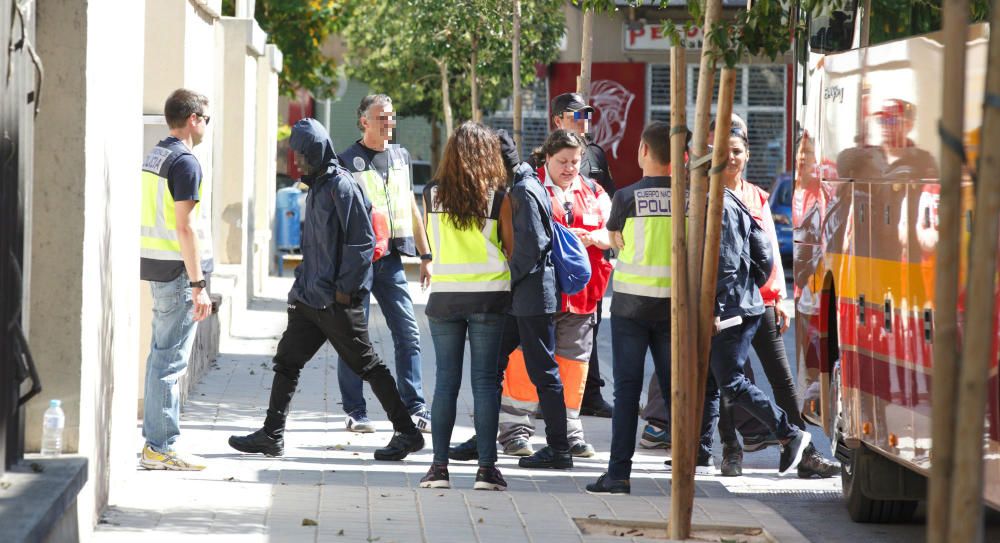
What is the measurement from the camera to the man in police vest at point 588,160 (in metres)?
10.2

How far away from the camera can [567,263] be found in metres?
8.40

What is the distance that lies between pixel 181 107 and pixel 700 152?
9.59ft

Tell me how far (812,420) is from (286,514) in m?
3.12

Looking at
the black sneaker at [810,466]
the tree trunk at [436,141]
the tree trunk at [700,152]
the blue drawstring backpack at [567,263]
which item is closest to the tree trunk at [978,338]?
the tree trunk at [700,152]

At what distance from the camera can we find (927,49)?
637 cm

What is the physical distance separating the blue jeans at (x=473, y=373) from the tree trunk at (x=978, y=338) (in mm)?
4115

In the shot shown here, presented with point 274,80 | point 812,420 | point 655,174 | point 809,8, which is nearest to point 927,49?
point 809,8

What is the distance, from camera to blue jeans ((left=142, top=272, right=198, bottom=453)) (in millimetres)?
8094

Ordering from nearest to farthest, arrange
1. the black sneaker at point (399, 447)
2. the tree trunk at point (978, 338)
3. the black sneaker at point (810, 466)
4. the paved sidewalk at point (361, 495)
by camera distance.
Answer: the tree trunk at point (978, 338) < the paved sidewalk at point (361, 495) < the black sneaker at point (399, 447) < the black sneaker at point (810, 466)

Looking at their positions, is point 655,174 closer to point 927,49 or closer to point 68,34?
point 927,49

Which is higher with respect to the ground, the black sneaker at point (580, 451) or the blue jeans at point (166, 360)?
the blue jeans at point (166, 360)

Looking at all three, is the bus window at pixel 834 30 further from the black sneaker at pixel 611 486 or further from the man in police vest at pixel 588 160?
the black sneaker at pixel 611 486

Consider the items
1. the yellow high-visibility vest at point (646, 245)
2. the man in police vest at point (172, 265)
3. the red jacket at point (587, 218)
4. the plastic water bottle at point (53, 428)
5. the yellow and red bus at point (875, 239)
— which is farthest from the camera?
the red jacket at point (587, 218)

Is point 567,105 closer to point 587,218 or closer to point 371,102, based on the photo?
point 587,218
